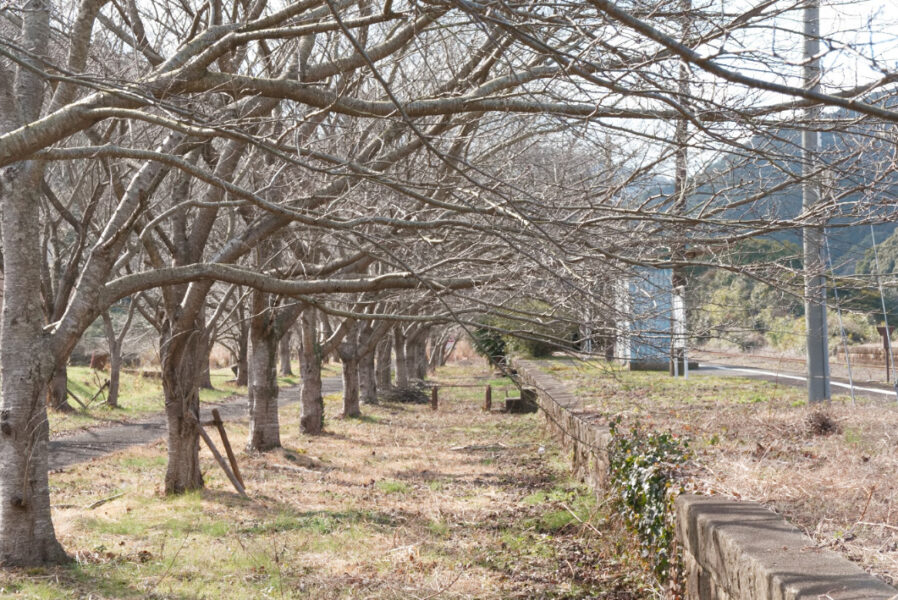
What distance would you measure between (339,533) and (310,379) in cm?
906

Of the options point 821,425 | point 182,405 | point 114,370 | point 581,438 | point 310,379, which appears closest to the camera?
point 821,425

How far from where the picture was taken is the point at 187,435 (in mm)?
10398

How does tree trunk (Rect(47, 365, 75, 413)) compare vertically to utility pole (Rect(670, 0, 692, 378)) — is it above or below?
below

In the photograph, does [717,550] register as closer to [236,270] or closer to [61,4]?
[236,270]

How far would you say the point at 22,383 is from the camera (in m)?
6.68

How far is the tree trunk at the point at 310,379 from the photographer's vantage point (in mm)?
17391

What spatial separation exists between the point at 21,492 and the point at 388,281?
3.47 m

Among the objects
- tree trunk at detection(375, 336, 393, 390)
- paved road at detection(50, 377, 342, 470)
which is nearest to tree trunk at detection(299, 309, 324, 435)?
paved road at detection(50, 377, 342, 470)

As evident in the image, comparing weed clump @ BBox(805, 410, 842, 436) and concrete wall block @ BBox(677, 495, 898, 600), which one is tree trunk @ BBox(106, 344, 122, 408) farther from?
concrete wall block @ BBox(677, 495, 898, 600)

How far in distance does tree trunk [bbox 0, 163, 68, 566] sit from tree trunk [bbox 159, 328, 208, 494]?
3.24m

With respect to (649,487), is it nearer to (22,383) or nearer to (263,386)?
(22,383)

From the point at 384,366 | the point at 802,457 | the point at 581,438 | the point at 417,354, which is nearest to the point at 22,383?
the point at 581,438

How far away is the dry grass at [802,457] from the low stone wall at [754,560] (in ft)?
0.67

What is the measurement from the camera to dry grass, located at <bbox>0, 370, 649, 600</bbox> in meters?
6.56
